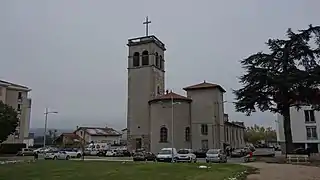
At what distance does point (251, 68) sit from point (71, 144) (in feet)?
228

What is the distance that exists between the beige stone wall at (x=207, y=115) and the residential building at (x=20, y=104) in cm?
4034

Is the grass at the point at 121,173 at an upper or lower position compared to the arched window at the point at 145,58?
lower

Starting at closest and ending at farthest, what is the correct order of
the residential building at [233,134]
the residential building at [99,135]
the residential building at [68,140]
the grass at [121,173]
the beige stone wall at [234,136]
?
the grass at [121,173], the residential building at [233,134], the beige stone wall at [234,136], the residential building at [68,140], the residential building at [99,135]

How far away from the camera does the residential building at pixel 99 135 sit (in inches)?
4456

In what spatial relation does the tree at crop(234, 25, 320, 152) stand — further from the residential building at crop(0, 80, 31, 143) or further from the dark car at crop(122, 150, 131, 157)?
the residential building at crop(0, 80, 31, 143)

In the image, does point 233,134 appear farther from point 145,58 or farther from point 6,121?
point 6,121

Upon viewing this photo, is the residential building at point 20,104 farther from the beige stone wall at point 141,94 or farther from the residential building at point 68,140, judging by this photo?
the beige stone wall at point 141,94

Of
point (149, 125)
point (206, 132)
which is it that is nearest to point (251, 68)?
point (206, 132)

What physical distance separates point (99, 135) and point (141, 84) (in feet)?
192

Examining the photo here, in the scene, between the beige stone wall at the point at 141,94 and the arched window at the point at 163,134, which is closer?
the arched window at the point at 163,134

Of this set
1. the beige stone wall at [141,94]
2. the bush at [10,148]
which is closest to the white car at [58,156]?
the beige stone wall at [141,94]

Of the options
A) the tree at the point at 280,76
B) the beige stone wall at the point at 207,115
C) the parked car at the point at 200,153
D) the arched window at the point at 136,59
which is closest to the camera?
the tree at the point at 280,76

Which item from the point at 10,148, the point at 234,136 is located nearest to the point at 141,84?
the point at 10,148

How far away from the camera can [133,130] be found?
6078 cm
